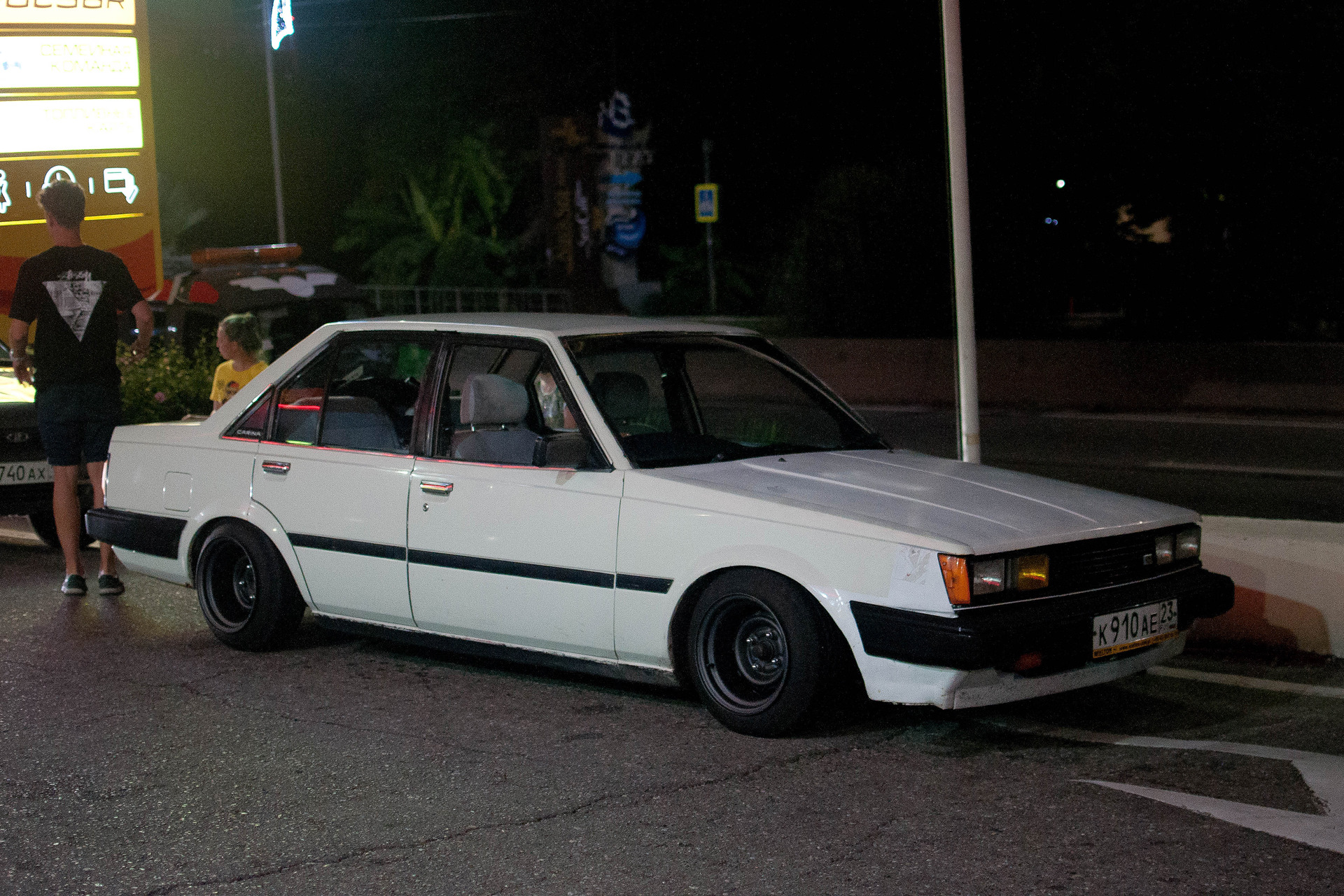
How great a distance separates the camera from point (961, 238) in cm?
712

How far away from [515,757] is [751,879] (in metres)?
1.31

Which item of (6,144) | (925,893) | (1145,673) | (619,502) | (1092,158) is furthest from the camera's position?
(1092,158)

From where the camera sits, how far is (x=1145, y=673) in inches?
231

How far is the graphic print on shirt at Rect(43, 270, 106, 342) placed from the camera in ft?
24.3

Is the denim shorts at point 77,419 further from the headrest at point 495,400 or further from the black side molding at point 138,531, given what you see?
the headrest at point 495,400

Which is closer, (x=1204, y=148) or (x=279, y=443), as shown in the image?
(x=279, y=443)

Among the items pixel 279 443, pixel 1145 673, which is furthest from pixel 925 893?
pixel 279 443

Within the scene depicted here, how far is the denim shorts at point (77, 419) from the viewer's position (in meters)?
7.44

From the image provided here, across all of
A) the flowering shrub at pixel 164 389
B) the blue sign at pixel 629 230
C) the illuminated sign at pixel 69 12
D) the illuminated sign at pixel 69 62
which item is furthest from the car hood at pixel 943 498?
the blue sign at pixel 629 230

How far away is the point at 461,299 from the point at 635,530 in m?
34.0

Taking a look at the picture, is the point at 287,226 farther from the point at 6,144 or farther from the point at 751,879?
the point at 751,879

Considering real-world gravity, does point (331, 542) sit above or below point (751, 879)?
above

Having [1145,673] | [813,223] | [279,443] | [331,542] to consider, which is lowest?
[1145,673]

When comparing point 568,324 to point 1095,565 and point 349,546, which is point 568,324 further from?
point 1095,565
